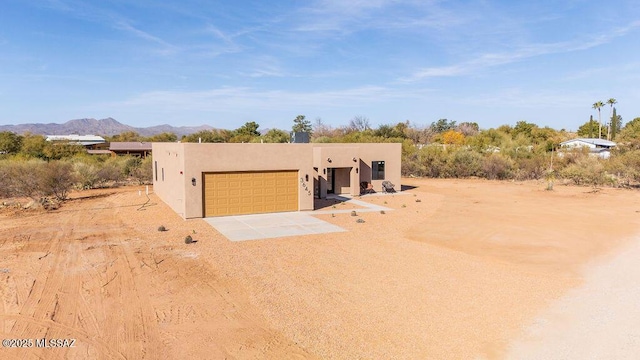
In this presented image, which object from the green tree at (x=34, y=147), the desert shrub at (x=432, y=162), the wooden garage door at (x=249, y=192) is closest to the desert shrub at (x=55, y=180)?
the wooden garage door at (x=249, y=192)

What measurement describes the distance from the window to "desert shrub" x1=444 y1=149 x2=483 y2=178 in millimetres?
14052

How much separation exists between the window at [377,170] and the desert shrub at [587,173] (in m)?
16.1

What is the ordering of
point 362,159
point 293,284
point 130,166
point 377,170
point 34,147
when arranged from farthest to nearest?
point 34,147 < point 130,166 < point 377,170 < point 362,159 < point 293,284

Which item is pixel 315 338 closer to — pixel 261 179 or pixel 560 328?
pixel 560 328

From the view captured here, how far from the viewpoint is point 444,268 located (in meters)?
11.2

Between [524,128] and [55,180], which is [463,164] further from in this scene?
[524,128]

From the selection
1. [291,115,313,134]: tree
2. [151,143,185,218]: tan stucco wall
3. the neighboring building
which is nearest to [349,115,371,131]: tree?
[291,115,313,134]: tree

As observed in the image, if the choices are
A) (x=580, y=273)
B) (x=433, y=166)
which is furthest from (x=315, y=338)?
(x=433, y=166)

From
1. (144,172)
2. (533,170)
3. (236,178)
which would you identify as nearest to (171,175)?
(236,178)

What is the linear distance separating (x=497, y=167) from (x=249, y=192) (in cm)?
2719

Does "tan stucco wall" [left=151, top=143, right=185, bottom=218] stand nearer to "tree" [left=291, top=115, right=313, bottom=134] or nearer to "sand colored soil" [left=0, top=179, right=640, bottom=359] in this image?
"sand colored soil" [left=0, top=179, right=640, bottom=359]

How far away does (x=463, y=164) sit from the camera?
1569 inches

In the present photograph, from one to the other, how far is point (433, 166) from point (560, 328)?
3420 centimetres

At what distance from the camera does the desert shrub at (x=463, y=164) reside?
39562mm
